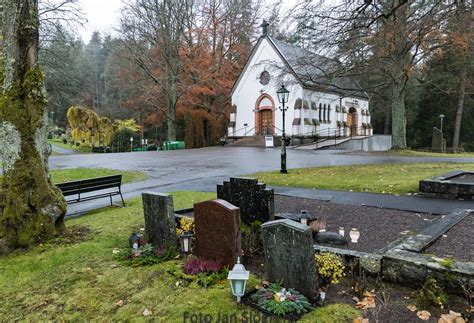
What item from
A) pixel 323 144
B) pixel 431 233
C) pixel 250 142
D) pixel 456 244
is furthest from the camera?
pixel 250 142

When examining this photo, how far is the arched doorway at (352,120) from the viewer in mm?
43041

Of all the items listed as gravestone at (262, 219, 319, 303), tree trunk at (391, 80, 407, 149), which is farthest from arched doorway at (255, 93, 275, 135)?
gravestone at (262, 219, 319, 303)

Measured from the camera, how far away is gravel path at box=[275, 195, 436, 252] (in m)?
5.91

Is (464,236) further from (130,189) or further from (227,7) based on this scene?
(227,7)

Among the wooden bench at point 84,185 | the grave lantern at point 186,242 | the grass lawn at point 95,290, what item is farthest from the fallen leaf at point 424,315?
the wooden bench at point 84,185

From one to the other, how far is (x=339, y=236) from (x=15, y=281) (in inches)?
193

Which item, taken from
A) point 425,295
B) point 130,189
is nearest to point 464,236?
point 425,295

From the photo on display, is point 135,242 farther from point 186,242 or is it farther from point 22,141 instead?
point 22,141

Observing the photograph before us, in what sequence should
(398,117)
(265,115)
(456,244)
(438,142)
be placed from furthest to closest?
(265,115) → (438,142) → (398,117) → (456,244)

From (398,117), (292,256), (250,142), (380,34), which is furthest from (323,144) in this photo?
(292,256)

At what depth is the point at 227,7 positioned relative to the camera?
37812 mm

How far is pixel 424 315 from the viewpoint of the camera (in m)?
3.53

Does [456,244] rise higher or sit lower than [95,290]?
higher

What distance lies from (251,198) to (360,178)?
287 inches
